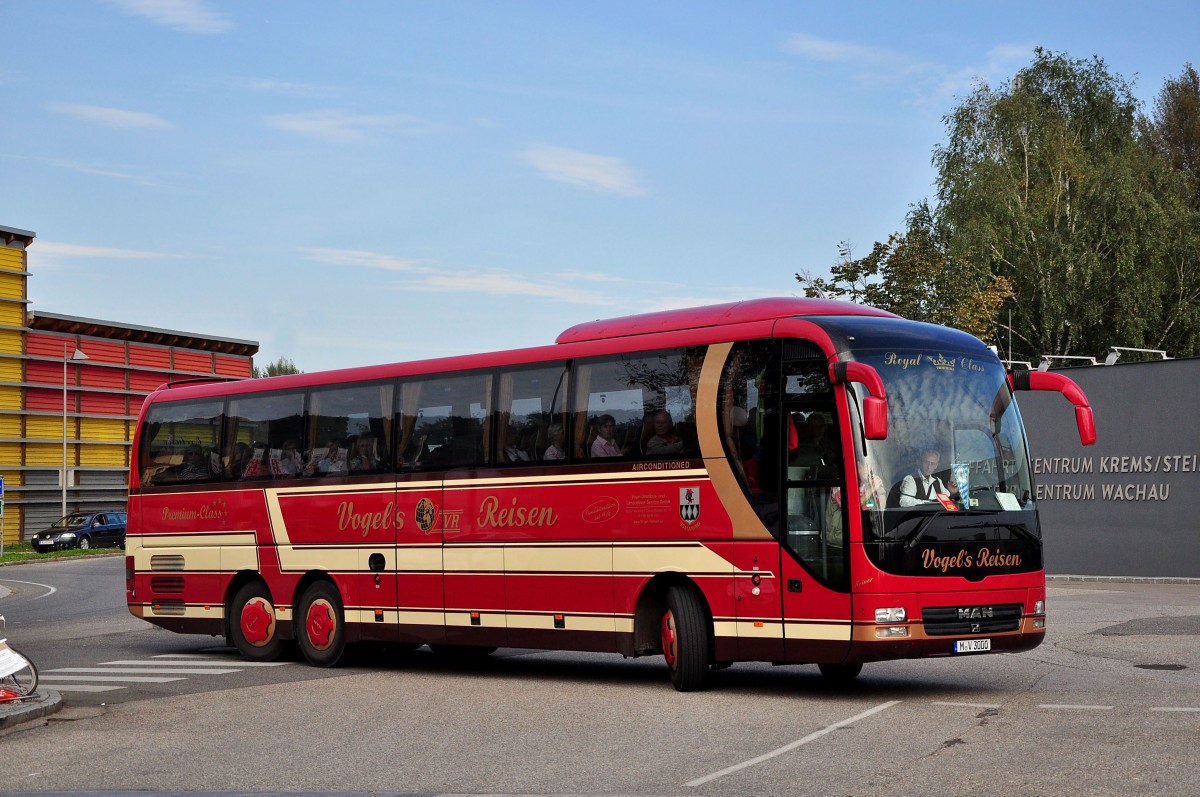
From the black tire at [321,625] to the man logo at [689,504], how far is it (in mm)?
5375

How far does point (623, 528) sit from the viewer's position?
47.7 ft

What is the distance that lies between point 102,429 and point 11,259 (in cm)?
892

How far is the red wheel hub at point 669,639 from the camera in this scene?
13992 mm

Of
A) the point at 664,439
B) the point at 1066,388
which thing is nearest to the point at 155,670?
the point at 664,439

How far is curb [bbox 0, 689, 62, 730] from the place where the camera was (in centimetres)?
1212

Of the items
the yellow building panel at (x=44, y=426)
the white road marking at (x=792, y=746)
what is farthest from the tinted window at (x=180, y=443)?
the yellow building panel at (x=44, y=426)

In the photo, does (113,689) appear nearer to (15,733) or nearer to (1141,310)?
(15,733)

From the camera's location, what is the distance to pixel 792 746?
1022 centimetres

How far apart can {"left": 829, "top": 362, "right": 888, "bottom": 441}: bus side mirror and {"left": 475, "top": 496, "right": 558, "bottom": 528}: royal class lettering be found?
3.70m

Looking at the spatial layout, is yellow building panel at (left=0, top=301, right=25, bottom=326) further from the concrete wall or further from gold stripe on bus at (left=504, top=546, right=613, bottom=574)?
gold stripe on bus at (left=504, top=546, right=613, bottom=574)

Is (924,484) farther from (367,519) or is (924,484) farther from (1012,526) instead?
(367,519)

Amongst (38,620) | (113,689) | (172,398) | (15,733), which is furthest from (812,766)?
(38,620)

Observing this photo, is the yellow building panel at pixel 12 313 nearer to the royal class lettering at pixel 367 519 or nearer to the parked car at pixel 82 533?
the parked car at pixel 82 533

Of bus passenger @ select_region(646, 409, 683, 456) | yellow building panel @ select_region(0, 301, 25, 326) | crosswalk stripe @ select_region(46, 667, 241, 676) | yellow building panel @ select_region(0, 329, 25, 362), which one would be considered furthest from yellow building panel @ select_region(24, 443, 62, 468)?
bus passenger @ select_region(646, 409, 683, 456)
